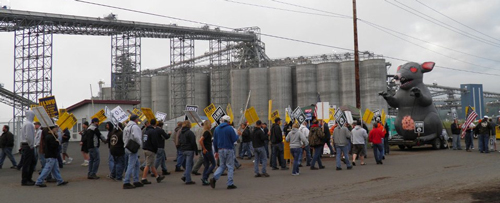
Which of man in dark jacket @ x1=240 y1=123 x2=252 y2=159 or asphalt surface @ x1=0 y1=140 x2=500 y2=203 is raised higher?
man in dark jacket @ x1=240 y1=123 x2=252 y2=159

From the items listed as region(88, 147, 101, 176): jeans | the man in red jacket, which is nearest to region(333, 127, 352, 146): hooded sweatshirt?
the man in red jacket

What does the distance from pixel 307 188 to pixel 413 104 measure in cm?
1595

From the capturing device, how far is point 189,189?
36.4ft

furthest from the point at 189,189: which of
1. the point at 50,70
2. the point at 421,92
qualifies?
the point at 50,70

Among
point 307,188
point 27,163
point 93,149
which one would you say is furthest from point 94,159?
point 307,188

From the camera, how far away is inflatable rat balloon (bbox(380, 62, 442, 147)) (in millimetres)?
24484

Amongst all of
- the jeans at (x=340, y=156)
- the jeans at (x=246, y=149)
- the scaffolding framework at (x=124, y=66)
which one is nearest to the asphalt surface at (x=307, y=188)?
the jeans at (x=340, y=156)

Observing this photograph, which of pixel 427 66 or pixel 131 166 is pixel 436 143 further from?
pixel 131 166

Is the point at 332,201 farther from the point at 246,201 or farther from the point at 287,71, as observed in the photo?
the point at 287,71

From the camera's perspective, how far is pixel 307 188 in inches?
433

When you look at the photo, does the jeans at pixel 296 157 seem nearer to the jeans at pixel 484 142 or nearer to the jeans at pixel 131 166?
the jeans at pixel 131 166

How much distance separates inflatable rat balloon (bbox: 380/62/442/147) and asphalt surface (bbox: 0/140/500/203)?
9631 mm

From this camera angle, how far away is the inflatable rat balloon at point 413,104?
80.3 ft

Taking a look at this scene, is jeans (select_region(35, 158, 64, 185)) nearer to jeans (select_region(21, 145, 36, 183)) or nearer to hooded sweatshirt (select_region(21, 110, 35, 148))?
jeans (select_region(21, 145, 36, 183))
